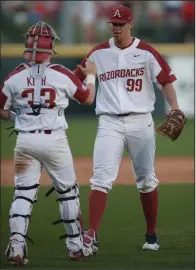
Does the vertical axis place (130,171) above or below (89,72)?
below

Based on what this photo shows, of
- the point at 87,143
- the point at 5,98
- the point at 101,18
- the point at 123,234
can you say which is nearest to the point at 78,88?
the point at 5,98

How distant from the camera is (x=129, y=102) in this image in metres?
7.43

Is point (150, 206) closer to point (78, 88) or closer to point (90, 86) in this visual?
point (90, 86)

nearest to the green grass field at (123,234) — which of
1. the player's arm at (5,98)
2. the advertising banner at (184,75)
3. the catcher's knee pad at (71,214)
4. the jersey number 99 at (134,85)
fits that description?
the catcher's knee pad at (71,214)

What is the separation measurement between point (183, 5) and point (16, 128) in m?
16.3

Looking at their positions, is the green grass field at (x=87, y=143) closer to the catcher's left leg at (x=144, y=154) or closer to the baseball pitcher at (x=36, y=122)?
the catcher's left leg at (x=144, y=154)

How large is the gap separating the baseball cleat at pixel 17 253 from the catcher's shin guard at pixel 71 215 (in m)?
0.41

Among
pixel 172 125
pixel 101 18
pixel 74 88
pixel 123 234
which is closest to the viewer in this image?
pixel 74 88

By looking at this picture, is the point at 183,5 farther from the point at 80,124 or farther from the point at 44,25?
the point at 44,25

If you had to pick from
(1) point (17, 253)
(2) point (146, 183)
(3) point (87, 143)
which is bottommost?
(3) point (87, 143)

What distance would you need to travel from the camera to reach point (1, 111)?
6797 mm

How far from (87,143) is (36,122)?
37.7 ft

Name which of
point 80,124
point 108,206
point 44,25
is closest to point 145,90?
point 44,25

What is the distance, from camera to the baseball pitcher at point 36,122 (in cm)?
662
